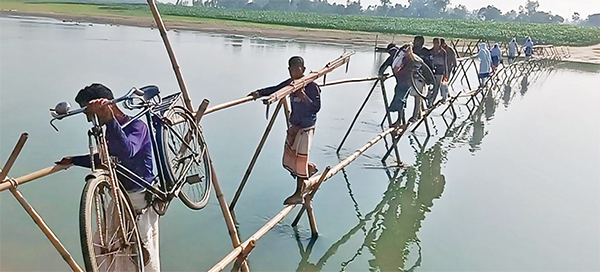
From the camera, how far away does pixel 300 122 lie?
550 cm

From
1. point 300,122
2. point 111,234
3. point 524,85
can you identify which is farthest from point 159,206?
point 524,85

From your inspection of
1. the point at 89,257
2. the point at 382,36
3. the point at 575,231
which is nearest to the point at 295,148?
the point at 89,257

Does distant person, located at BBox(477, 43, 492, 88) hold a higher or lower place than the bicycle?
lower

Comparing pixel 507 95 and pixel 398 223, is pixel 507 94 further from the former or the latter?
pixel 398 223

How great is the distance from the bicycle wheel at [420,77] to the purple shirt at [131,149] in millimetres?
6142

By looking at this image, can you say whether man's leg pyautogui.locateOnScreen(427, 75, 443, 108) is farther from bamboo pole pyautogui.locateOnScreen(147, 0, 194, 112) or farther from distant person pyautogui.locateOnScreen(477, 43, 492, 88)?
bamboo pole pyautogui.locateOnScreen(147, 0, 194, 112)

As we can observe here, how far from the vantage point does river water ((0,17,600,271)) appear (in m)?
6.42

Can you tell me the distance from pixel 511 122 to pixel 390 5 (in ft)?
397

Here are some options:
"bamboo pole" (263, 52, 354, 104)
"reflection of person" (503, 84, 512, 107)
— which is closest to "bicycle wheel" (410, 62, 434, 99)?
"bamboo pole" (263, 52, 354, 104)

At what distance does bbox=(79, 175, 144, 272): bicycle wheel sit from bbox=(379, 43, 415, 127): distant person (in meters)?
6.00

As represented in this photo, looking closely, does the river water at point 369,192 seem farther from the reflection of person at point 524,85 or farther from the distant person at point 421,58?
the reflection of person at point 524,85

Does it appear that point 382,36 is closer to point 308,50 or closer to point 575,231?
point 308,50

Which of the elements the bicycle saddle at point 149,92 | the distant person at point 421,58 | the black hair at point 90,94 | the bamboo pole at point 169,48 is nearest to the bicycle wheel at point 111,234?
the black hair at point 90,94

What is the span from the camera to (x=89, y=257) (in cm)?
279
